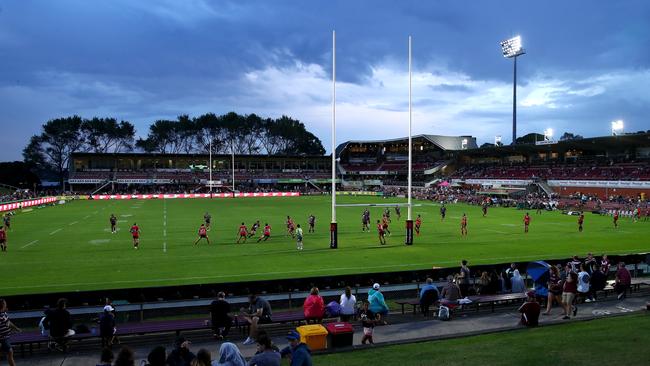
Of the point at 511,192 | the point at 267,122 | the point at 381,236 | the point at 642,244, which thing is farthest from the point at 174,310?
the point at 267,122

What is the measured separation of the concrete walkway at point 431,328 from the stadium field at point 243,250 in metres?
8.56

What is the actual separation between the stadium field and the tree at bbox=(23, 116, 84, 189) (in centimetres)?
8909

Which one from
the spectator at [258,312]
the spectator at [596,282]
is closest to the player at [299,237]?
the spectator at [258,312]

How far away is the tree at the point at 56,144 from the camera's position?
124438 mm

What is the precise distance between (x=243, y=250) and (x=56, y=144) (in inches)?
4552

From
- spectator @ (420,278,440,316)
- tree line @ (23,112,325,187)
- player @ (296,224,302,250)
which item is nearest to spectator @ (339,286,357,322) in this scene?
spectator @ (420,278,440,316)

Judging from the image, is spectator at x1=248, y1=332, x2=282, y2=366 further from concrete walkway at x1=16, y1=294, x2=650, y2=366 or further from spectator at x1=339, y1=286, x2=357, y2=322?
spectator at x1=339, y1=286, x2=357, y2=322

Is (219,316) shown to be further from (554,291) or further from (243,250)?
(243,250)

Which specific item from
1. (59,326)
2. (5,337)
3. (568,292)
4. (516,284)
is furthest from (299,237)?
(5,337)

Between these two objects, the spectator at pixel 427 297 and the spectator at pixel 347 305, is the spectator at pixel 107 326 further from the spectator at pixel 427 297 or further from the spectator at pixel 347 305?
the spectator at pixel 427 297

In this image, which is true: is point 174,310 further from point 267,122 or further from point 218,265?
point 267,122

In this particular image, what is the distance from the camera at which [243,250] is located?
28922mm

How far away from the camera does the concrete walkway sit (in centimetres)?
1084

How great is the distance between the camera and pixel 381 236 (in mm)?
31703
